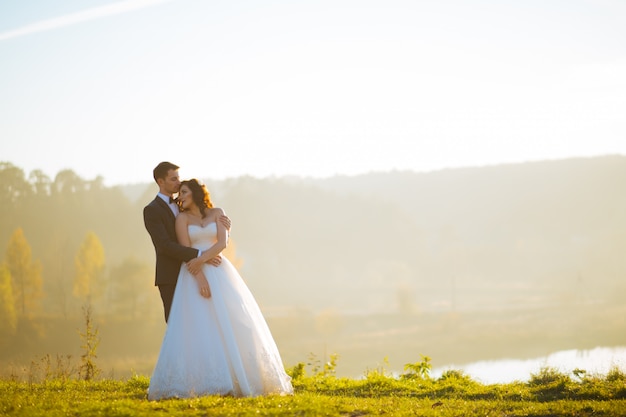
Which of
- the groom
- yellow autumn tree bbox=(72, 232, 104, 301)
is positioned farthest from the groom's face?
yellow autumn tree bbox=(72, 232, 104, 301)

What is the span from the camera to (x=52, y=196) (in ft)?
300

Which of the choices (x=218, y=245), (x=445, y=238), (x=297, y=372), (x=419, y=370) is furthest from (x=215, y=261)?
(x=445, y=238)

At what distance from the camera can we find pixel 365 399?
9.80 m

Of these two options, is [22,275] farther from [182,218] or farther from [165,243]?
[165,243]

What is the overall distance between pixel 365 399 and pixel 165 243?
12.7ft

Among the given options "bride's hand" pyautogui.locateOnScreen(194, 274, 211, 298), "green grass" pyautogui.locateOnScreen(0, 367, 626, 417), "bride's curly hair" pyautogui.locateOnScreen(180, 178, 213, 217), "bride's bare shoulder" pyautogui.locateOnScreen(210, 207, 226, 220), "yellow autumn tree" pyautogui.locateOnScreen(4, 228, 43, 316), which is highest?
"yellow autumn tree" pyautogui.locateOnScreen(4, 228, 43, 316)

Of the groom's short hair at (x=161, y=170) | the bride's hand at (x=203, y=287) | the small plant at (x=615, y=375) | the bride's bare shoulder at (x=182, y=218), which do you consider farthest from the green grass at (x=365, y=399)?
the groom's short hair at (x=161, y=170)

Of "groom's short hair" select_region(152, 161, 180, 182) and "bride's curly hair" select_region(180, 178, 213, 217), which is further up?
"groom's short hair" select_region(152, 161, 180, 182)

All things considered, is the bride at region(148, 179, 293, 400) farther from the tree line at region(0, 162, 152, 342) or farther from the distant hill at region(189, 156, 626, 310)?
the distant hill at region(189, 156, 626, 310)

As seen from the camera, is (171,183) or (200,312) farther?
(171,183)

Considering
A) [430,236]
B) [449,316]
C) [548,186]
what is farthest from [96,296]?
[548,186]

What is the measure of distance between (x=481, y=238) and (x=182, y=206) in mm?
144322

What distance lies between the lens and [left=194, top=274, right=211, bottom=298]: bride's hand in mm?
9258

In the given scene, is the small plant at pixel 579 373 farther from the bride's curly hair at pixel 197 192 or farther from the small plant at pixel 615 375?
the bride's curly hair at pixel 197 192
